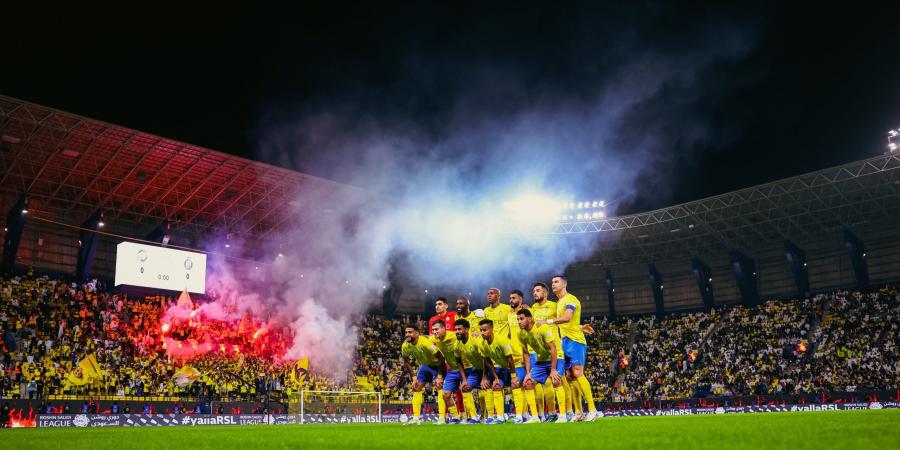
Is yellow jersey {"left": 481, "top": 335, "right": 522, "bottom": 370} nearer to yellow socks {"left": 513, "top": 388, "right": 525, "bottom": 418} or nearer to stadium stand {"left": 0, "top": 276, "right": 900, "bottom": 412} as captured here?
yellow socks {"left": 513, "top": 388, "right": 525, "bottom": 418}

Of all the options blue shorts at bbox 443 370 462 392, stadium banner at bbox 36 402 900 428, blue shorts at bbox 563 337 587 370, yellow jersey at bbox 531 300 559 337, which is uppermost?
yellow jersey at bbox 531 300 559 337

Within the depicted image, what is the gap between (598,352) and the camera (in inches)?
1996

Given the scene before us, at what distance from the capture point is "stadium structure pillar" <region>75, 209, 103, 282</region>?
4041 cm

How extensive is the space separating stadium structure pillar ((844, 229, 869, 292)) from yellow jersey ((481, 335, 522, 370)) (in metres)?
39.1

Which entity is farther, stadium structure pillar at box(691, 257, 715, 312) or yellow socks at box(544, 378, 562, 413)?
stadium structure pillar at box(691, 257, 715, 312)

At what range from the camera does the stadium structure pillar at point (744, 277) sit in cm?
4875

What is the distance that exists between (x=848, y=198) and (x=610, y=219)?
13.8 meters

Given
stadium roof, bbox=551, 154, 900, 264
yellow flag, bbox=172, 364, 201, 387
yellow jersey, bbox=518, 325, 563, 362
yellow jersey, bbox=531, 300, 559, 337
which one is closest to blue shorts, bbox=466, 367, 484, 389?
yellow jersey, bbox=518, 325, 563, 362

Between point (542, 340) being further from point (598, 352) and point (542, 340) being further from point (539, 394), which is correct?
point (598, 352)

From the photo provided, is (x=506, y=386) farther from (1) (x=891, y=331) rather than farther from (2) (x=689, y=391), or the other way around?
(1) (x=891, y=331)

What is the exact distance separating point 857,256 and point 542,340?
132 ft

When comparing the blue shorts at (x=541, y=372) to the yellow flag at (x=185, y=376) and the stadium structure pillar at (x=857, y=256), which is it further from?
the stadium structure pillar at (x=857, y=256)

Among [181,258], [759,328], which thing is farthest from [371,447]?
[759,328]

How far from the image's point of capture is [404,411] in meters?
38.2
